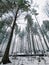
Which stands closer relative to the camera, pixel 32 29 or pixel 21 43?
pixel 32 29

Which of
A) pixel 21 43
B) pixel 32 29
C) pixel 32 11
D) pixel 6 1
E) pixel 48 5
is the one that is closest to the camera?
pixel 6 1

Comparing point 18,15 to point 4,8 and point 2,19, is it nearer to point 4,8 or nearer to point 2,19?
point 4,8

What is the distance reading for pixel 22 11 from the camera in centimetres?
1393

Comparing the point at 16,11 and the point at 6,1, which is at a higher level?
the point at 6,1

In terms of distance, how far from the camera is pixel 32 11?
48.8 ft

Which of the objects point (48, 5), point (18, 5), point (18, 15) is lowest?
point (18, 15)

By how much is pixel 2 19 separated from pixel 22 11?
3184mm

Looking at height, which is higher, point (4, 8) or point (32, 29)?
point (32, 29)

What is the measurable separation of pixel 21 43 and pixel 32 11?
45330mm

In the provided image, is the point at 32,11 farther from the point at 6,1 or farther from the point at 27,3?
the point at 6,1

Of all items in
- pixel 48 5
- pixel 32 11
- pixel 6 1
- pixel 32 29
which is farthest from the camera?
pixel 32 29

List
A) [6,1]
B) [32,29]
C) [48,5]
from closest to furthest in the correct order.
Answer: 1. [6,1]
2. [48,5]
3. [32,29]

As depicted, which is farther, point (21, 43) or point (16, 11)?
point (21, 43)

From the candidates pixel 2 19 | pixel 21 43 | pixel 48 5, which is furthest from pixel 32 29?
pixel 21 43
